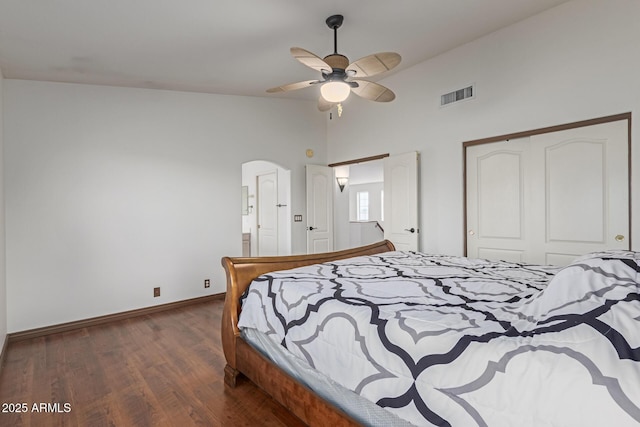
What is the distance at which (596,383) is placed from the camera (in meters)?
0.88

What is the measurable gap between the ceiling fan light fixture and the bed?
1.45 m

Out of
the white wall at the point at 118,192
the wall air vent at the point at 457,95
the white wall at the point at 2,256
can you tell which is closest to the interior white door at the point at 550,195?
the wall air vent at the point at 457,95

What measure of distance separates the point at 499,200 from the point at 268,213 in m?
4.01

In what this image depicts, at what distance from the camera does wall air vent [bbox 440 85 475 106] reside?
387 centimetres

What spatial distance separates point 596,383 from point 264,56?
363cm

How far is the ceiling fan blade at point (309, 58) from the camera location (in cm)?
259

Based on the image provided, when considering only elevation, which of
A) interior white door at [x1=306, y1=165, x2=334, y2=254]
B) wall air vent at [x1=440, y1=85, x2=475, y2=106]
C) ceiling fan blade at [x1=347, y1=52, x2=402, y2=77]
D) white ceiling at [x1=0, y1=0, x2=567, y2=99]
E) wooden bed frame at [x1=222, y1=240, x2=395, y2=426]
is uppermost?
white ceiling at [x1=0, y1=0, x2=567, y2=99]

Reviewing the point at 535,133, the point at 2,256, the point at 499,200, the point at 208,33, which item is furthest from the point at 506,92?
the point at 2,256

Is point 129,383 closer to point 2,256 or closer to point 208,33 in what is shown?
point 2,256

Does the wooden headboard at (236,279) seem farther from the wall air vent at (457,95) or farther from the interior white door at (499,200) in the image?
the wall air vent at (457,95)

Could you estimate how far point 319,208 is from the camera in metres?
5.74

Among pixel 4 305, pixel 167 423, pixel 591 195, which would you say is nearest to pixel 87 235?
pixel 4 305

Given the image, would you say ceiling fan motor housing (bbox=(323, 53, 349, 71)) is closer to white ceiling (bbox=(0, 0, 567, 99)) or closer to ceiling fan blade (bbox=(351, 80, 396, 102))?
ceiling fan blade (bbox=(351, 80, 396, 102))

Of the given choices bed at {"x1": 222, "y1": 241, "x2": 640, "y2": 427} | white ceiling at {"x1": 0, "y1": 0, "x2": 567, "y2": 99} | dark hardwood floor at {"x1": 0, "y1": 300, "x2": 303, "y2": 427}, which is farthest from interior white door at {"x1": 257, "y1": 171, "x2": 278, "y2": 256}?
bed at {"x1": 222, "y1": 241, "x2": 640, "y2": 427}
